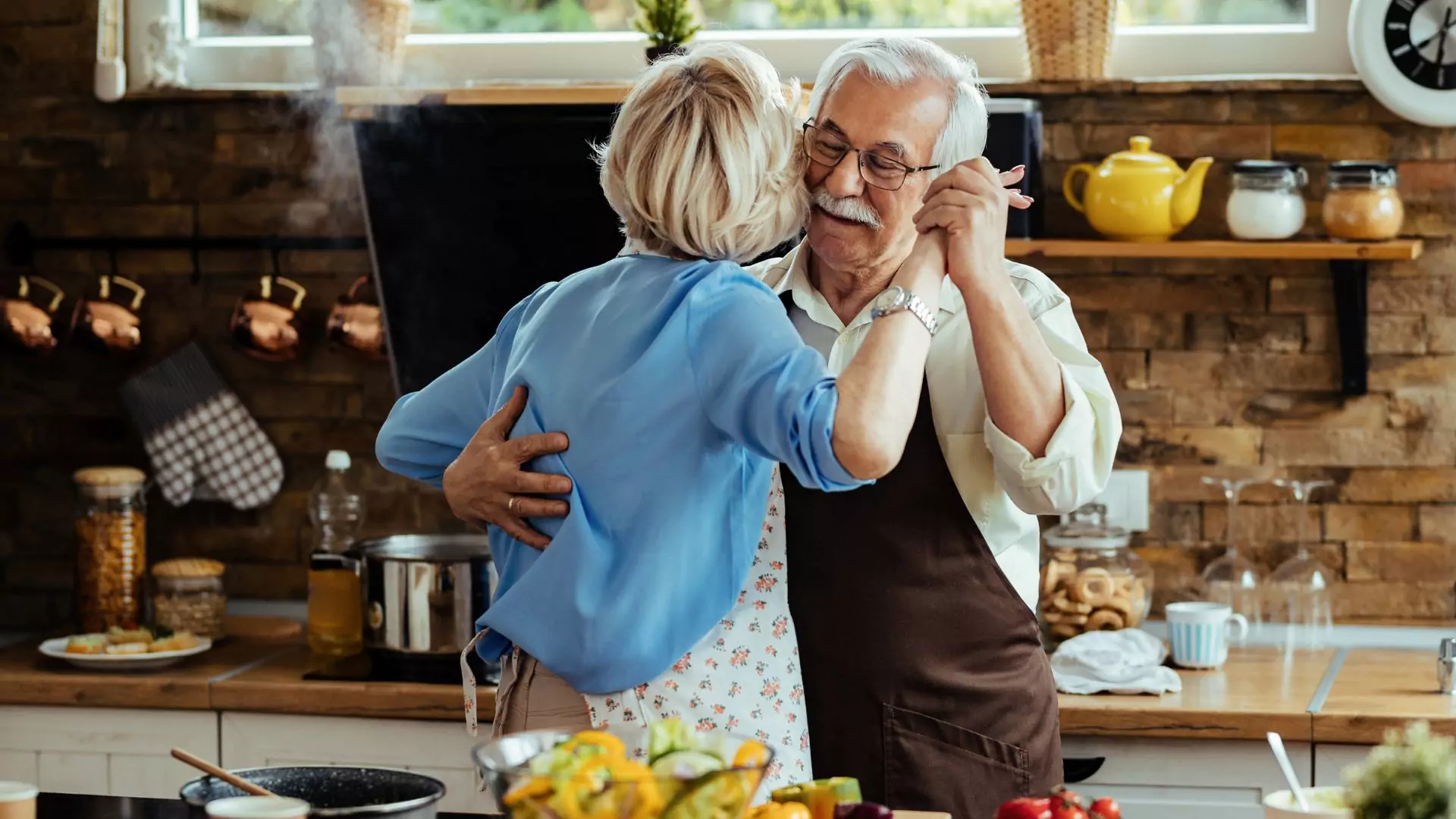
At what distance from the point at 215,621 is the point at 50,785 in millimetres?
409

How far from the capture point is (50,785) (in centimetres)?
262

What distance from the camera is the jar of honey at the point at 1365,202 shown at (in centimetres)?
261

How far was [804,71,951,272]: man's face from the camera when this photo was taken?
5.79 feet

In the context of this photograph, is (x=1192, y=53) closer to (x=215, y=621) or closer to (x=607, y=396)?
(x=607, y=396)

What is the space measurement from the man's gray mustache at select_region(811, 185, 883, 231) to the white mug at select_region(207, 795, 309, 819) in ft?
2.89

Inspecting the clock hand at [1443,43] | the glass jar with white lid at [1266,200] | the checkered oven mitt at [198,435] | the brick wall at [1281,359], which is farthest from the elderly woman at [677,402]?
the checkered oven mitt at [198,435]

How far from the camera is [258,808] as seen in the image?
3.84 ft

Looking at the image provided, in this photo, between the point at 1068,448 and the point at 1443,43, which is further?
the point at 1443,43

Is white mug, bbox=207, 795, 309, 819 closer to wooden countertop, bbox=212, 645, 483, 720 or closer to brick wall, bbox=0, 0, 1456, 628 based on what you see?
wooden countertop, bbox=212, 645, 483, 720

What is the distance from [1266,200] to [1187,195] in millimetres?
137

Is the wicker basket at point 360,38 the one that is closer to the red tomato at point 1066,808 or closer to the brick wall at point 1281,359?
the brick wall at point 1281,359

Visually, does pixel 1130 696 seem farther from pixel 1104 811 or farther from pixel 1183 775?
pixel 1104 811

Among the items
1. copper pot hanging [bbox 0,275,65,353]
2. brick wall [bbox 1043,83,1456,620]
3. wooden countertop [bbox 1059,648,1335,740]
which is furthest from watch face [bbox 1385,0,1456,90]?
copper pot hanging [bbox 0,275,65,353]

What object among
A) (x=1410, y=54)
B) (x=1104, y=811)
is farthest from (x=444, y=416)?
(x=1410, y=54)
